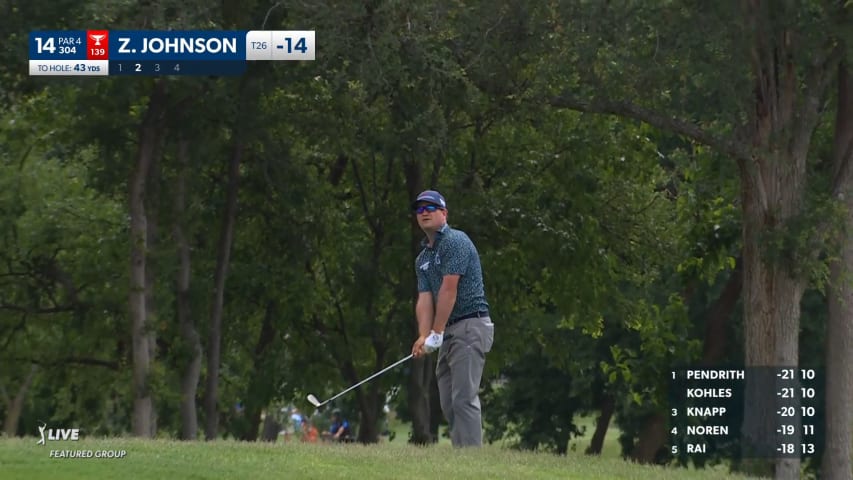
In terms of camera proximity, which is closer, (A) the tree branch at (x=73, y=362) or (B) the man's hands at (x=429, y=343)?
(B) the man's hands at (x=429, y=343)

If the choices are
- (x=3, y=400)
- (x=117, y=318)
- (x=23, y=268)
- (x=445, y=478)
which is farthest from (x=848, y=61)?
(x=3, y=400)

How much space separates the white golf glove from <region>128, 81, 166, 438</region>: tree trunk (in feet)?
38.2

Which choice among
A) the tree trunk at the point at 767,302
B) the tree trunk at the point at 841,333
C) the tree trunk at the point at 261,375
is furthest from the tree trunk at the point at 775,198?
the tree trunk at the point at 261,375

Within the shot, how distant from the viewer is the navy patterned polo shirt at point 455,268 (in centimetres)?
1155

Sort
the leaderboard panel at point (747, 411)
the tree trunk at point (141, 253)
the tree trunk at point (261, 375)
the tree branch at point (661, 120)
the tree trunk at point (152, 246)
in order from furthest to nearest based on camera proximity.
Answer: the tree trunk at point (261, 375) < the tree trunk at point (152, 246) < the tree trunk at point (141, 253) < the leaderboard panel at point (747, 411) < the tree branch at point (661, 120)

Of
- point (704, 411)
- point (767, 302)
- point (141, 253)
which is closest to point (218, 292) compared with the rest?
point (141, 253)

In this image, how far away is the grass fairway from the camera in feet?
34.2

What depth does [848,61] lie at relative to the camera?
18281 millimetres

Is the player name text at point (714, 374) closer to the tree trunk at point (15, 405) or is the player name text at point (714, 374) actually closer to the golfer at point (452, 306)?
the golfer at point (452, 306)

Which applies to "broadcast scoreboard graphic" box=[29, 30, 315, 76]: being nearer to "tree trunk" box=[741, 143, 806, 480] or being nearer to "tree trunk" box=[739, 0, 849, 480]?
"tree trunk" box=[739, 0, 849, 480]

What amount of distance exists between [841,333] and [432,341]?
39.0 ft

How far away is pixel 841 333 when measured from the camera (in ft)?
71.4

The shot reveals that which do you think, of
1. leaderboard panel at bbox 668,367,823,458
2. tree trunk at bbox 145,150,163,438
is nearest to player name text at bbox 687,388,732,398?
leaderboard panel at bbox 668,367,823,458

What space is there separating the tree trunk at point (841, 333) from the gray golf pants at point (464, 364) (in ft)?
33.2
